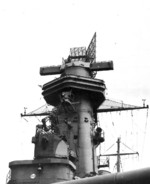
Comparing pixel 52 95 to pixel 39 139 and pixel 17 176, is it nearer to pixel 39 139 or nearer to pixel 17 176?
pixel 39 139

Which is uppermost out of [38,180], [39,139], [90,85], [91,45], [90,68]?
[91,45]

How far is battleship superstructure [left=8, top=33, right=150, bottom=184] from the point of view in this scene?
12414 millimetres

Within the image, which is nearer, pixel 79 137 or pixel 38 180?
pixel 38 180

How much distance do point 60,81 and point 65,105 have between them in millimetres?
1494

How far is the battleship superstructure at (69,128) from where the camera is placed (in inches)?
489

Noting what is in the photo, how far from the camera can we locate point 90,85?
57.0 feet

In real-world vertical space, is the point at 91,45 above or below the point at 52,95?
above

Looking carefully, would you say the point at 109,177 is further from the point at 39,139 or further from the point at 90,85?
the point at 90,85

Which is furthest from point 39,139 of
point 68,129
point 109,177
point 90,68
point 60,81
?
point 109,177

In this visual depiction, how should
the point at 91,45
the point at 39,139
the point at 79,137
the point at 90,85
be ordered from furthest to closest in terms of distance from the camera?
the point at 91,45 → the point at 90,85 → the point at 79,137 → the point at 39,139

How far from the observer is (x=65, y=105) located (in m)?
16.4

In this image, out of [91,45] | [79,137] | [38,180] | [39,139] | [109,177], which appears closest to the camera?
[109,177]

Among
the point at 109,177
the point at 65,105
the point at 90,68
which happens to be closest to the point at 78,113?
the point at 65,105

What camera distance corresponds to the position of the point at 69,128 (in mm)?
16500
